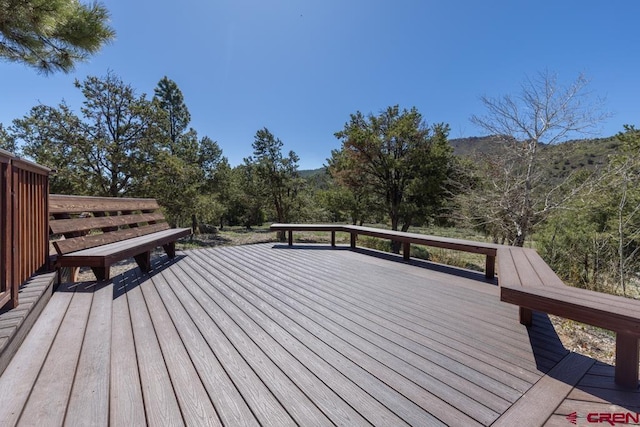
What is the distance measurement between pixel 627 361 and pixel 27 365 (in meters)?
3.58

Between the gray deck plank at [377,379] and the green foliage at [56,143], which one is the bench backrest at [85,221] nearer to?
the gray deck plank at [377,379]

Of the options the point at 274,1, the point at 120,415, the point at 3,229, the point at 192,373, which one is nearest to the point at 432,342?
the point at 192,373

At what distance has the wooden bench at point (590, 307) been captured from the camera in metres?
1.44

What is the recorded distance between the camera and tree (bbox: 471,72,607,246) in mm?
4965

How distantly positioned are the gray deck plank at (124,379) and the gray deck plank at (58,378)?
189 millimetres

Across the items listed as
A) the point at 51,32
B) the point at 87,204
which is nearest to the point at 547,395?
the point at 87,204

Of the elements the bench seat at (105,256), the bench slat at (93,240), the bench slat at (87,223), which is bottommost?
the bench seat at (105,256)

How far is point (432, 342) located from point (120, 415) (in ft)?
6.70

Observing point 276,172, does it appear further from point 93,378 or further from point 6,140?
point 93,378

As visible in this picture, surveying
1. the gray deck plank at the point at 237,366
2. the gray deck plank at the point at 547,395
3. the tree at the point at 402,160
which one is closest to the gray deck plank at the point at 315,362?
the gray deck plank at the point at 237,366

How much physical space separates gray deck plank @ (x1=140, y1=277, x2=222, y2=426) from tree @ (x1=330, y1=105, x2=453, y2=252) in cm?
966

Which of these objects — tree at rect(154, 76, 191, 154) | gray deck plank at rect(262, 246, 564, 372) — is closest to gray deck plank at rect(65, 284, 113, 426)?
gray deck plank at rect(262, 246, 564, 372)

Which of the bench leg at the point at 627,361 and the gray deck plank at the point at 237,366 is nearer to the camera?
the gray deck plank at the point at 237,366

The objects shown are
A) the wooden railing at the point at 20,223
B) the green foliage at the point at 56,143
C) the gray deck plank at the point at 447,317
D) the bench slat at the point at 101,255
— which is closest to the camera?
the wooden railing at the point at 20,223
